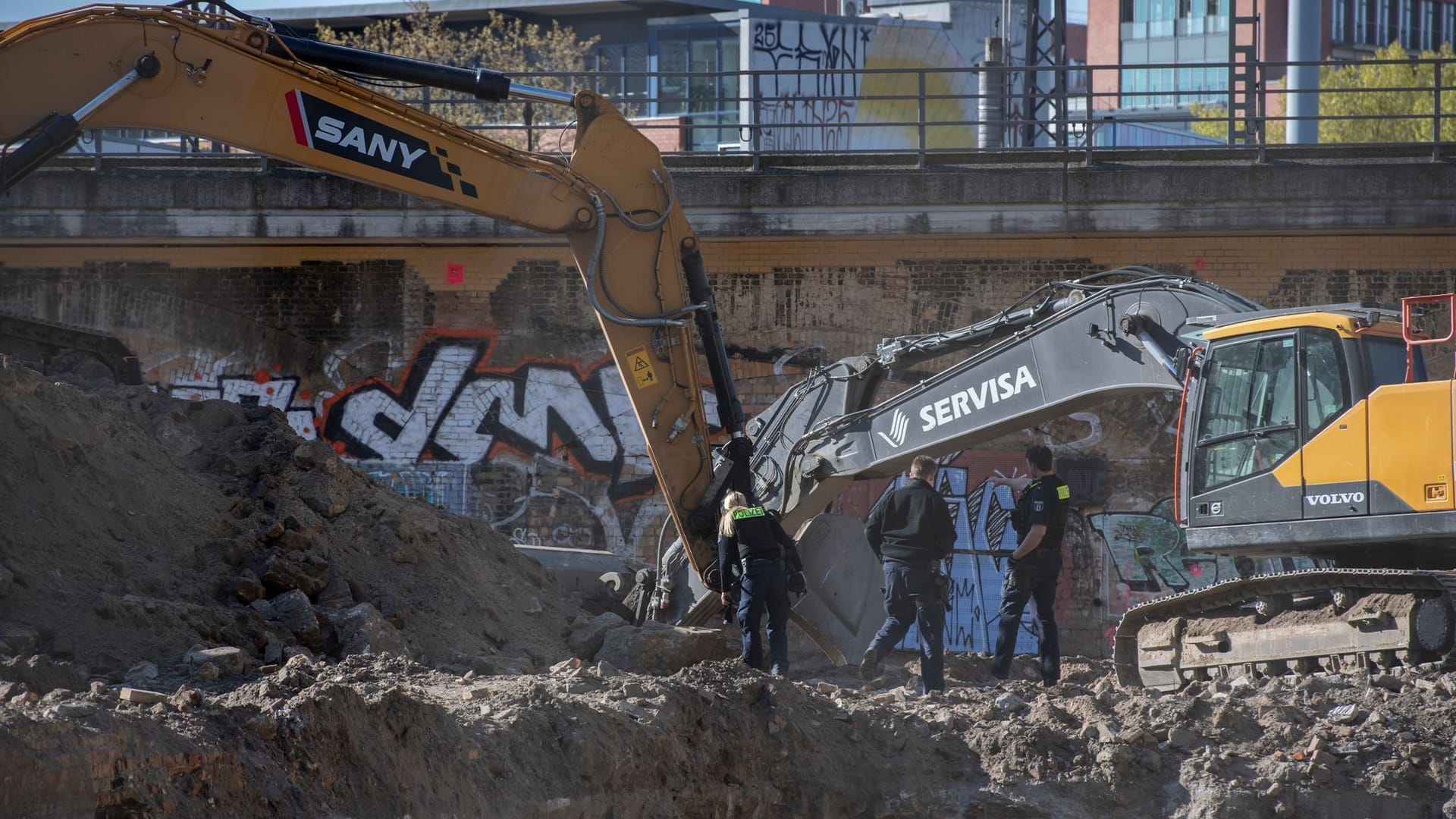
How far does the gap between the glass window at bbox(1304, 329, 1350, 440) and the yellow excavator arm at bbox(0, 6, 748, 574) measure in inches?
141

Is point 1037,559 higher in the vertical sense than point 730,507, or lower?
lower

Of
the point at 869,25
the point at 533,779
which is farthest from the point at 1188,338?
the point at 869,25

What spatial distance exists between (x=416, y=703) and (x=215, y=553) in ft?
10.1

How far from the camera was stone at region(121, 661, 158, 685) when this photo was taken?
7.28 metres

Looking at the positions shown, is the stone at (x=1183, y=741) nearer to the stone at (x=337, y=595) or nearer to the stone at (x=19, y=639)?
the stone at (x=337, y=595)

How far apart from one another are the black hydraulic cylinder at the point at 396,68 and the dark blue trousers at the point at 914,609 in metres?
4.11

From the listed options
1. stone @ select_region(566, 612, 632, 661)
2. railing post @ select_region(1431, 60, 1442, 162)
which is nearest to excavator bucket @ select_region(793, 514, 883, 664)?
stone @ select_region(566, 612, 632, 661)

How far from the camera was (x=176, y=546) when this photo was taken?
8.91m

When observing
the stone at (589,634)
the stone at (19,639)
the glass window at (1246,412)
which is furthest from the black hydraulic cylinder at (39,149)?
the glass window at (1246,412)

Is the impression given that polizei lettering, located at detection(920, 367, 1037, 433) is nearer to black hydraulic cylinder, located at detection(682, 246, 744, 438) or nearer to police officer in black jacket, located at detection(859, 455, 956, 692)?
police officer in black jacket, located at detection(859, 455, 956, 692)

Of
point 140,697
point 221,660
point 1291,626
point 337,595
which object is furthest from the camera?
point 1291,626

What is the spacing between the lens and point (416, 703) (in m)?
6.42

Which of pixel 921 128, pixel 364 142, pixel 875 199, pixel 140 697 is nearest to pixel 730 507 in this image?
pixel 364 142

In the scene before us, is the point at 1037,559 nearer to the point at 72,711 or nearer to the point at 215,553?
the point at 215,553
